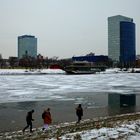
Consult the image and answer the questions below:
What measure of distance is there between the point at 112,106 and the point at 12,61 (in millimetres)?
170876

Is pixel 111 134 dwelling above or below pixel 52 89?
above

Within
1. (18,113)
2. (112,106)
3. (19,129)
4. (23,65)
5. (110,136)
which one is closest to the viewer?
(110,136)

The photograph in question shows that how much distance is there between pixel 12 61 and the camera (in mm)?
196875

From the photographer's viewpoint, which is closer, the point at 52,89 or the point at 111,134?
the point at 111,134

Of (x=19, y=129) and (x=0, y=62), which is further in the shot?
(x=0, y=62)

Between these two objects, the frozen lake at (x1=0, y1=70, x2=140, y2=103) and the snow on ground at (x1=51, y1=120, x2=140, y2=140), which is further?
the frozen lake at (x1=0, y1=70, x2=140, y2=103)

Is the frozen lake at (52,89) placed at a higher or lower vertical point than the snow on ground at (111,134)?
lower

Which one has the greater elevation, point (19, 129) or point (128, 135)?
point (128, 135)

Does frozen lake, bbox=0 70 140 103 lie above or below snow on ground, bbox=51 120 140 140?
below

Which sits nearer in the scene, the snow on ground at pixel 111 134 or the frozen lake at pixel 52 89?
the snow on ground at pixel 111 134

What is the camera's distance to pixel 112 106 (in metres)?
31.0

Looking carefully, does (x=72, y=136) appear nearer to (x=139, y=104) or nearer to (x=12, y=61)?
(x=139, y=104)

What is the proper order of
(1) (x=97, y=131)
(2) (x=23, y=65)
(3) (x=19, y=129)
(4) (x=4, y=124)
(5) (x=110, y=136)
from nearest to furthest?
(5) (x=110, y=136), (1) (x=97, y=131), (3) (x=19, y=129), (4) (x=4, y=124), (2) (x=23, y=65)

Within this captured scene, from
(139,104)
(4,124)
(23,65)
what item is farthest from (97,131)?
(23,65)
